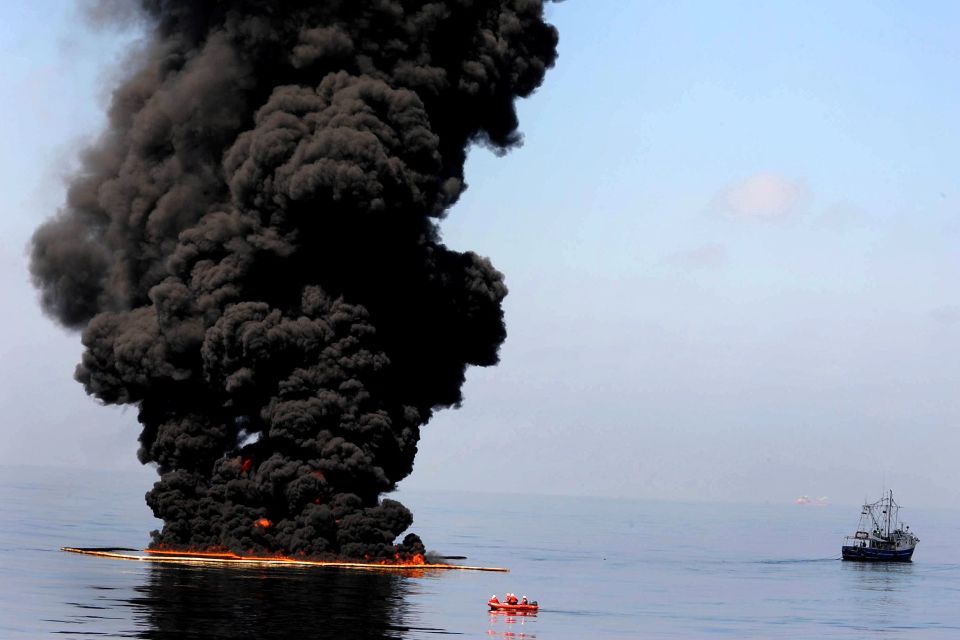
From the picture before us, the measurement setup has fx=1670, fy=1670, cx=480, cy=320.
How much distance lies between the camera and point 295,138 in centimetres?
9512

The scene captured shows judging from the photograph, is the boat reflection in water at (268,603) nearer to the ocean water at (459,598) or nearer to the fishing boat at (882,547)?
the ocean water at (459,598)

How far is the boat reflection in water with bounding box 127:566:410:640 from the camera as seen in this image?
64.3 m

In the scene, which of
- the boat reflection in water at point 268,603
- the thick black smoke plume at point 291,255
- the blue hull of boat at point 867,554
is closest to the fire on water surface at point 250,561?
the thick black smoke plume at point 291,255

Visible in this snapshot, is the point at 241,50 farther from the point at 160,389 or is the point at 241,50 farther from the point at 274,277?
the point at 160,389

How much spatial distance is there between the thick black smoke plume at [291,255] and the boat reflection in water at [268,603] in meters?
6.04

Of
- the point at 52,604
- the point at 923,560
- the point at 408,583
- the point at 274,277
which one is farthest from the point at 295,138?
the point at 923,560

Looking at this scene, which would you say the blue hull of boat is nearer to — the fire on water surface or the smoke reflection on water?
the fire on water surface

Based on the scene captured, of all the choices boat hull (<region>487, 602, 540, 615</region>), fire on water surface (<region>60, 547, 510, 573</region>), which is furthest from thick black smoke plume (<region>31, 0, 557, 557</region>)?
boat hull (<region>487, 602, 540, 615</region>)

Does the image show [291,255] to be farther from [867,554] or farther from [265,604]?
[867,554]

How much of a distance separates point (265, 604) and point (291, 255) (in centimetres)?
2841

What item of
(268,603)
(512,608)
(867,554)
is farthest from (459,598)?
(867,554)

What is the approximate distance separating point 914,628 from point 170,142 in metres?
52.3

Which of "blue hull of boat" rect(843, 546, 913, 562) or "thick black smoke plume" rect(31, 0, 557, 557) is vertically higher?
"thick black smoke plume" rect(31, 0, 557, 557)

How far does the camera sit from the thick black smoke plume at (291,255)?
9250 cm
